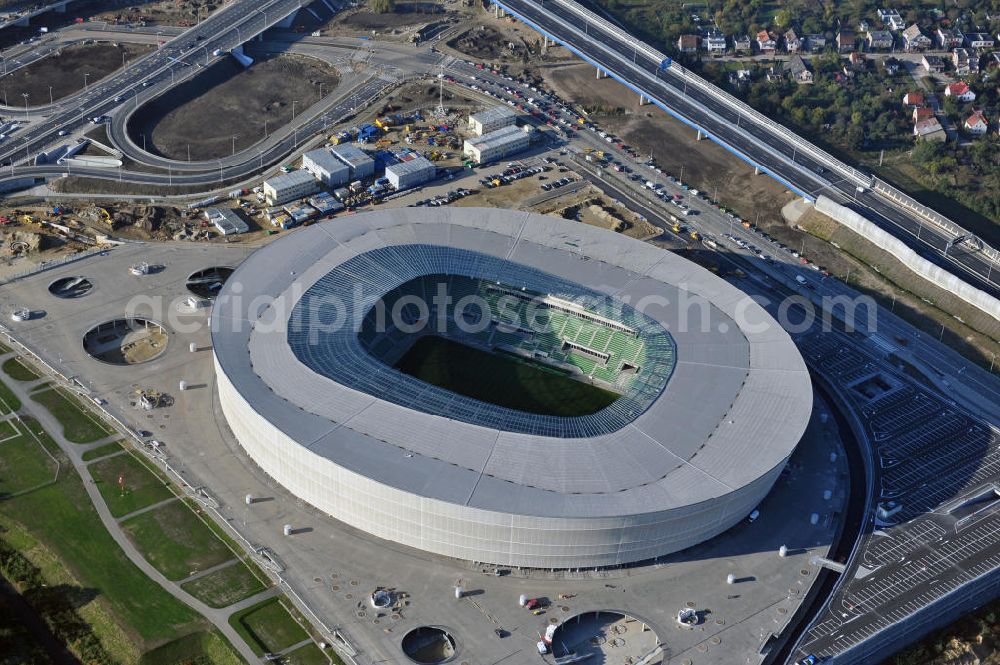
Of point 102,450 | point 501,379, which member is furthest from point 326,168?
point 102,450

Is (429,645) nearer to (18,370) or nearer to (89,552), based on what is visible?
(89,552)

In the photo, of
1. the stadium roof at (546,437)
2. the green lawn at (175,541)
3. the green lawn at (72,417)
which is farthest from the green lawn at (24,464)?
the stadium roof at (546,437)

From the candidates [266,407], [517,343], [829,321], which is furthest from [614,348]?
[266,407]

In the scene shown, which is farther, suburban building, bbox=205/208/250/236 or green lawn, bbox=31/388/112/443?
suburban building, bbox=205/208/250/236

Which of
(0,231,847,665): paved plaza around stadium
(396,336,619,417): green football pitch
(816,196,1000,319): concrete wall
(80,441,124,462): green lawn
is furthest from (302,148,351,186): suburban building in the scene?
(816,196,1000,319): concrete wall

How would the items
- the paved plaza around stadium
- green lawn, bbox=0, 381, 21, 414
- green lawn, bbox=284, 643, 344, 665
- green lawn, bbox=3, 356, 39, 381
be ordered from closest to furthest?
green lawn, bbox=284, 643, 344, 665 → the paved plaza around stadium → green lawn, bbox=0, 381, 21, 414 → green lawn, bbox=3, 356, 39, 381

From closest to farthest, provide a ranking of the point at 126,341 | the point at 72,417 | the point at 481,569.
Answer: the point at 481,569 < the point at 72,417 < the point at 126,341

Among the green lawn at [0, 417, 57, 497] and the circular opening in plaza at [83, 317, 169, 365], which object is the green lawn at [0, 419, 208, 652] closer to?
the green lawn at [0, 417, 57, 497]
